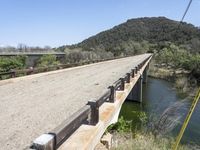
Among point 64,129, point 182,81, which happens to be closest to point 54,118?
point 64,129

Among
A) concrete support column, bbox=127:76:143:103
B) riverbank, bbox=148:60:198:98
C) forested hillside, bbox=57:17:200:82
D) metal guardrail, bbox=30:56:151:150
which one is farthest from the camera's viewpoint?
forested hillside, bbox=57:17:200:82

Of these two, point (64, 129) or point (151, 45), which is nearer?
point (64, 129)

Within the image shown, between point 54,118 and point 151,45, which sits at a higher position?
point 151,45

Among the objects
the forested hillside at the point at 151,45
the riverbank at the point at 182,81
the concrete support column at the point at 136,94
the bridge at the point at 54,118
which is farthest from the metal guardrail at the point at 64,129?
the forested hillside at the point at 151,45

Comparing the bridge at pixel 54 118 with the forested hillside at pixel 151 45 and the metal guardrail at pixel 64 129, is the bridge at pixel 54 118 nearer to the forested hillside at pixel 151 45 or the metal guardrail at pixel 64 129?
the metal guardrail at pixel 64 129

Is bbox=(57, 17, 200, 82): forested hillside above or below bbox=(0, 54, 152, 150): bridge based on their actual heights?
above

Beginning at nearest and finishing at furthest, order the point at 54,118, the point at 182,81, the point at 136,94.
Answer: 1. the point at 54,118
2. the point at 136,94
3. the point at 182,81

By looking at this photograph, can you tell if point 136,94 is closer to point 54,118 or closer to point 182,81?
point 182,81

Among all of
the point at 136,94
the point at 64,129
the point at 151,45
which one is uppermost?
the point at 151,45

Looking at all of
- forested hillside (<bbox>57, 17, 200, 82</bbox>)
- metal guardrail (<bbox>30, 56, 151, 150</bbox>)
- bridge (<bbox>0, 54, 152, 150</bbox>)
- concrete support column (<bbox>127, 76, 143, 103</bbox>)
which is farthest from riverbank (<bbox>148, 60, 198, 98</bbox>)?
metal guardrail (<bbox>30, 56, 151, 150</bbox>)

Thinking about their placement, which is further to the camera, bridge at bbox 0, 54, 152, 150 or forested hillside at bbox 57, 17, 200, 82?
forested hillside at bbox 57, 17, 200, 82

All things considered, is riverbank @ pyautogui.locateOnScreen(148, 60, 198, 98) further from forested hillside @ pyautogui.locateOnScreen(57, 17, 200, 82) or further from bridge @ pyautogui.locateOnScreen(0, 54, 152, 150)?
bridge @ pyautogui.locateOnScreen(0, 54, 152, 150)

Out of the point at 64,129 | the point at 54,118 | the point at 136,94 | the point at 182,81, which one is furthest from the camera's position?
the point at 182,81

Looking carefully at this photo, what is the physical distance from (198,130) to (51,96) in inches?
477
